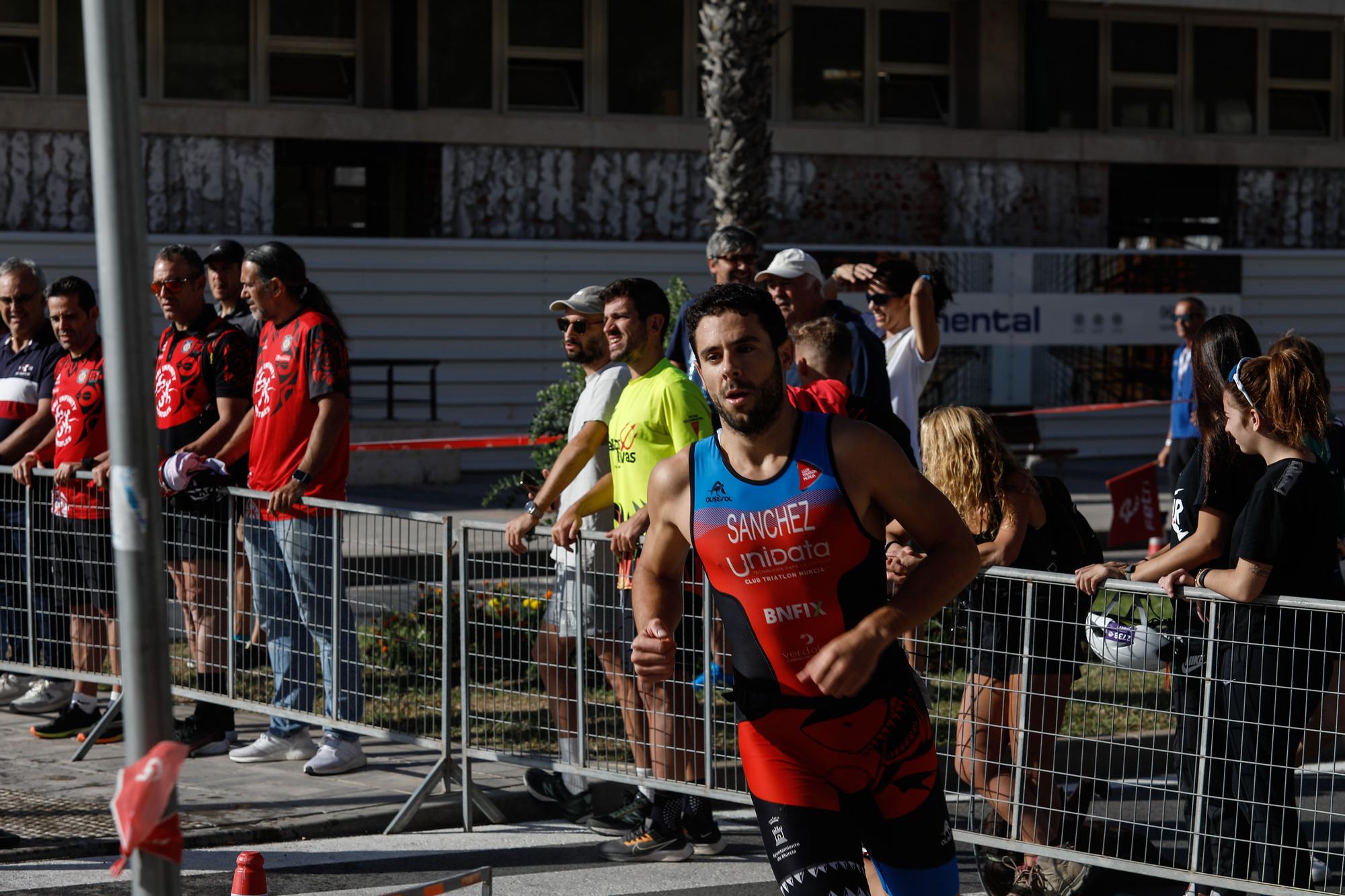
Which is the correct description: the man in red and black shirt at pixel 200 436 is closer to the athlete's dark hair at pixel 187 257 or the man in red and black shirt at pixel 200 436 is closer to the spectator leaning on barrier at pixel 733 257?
the athlete's dark hair at pixel 187 257

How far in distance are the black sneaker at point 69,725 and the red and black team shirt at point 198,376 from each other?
4.23 ft

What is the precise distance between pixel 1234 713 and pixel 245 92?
19.2 meters

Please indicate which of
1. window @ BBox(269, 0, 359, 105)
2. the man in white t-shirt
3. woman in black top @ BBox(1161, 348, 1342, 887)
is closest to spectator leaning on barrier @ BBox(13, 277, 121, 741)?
the man in white t-shirt

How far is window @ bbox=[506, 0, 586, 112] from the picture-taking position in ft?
76.2

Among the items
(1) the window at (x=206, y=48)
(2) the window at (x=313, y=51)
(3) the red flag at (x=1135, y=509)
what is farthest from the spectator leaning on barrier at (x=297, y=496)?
(2) the window at (x=313, y=51)

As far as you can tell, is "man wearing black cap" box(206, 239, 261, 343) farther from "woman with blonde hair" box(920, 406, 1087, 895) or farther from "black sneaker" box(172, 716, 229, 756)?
"woman with blonde hair" box(920, 406, 1087, 895)

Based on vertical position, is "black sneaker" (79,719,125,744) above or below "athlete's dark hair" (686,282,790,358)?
below

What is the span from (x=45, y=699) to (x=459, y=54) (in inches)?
614

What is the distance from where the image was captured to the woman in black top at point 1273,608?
5.10 meters

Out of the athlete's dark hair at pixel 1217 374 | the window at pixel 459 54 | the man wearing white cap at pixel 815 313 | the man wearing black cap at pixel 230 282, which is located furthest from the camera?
the window at pixel 459 54

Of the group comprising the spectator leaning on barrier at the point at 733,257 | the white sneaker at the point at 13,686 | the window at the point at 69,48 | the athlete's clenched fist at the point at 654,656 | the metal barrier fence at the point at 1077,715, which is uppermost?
the window at the point at 69,48

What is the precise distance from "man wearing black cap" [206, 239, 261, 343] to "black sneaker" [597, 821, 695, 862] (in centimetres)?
318

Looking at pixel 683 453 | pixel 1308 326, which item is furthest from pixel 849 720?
pixel 1308 326

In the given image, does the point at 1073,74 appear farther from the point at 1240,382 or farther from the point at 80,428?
the point at 1240,382
